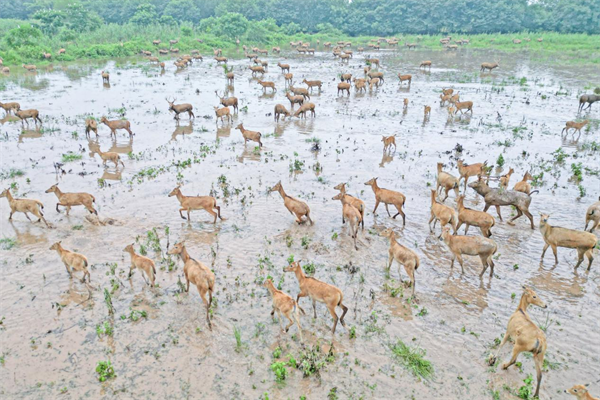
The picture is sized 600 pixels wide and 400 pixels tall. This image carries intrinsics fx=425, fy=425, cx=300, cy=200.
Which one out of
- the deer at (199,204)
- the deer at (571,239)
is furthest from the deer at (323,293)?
the deer at (571,239)

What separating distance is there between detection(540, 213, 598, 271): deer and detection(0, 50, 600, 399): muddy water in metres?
0.48

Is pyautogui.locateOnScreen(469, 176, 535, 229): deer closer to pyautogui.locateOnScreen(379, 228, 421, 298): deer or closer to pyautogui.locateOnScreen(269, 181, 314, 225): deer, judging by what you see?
pyautogui.locateOnScreen(379, 228, 421, 298): deer

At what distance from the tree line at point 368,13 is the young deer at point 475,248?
6676 cm

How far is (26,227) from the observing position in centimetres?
1179

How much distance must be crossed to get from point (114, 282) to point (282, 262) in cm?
379

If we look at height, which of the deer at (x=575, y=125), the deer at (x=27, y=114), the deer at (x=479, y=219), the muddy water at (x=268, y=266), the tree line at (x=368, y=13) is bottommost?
the muddy water at (x=268, y=266)

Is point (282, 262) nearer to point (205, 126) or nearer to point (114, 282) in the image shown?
point (114, 282)

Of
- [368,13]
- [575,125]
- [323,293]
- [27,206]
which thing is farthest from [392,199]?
[368,13]

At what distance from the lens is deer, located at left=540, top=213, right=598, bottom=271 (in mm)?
9745

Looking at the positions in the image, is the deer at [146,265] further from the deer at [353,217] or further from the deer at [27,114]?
the deer at [27,114]


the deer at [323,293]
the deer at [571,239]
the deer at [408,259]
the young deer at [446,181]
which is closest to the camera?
the deer at [323,293]

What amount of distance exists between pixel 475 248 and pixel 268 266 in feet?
15.6

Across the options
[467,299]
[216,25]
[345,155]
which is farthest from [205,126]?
[216,25]

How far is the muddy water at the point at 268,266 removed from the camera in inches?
279
